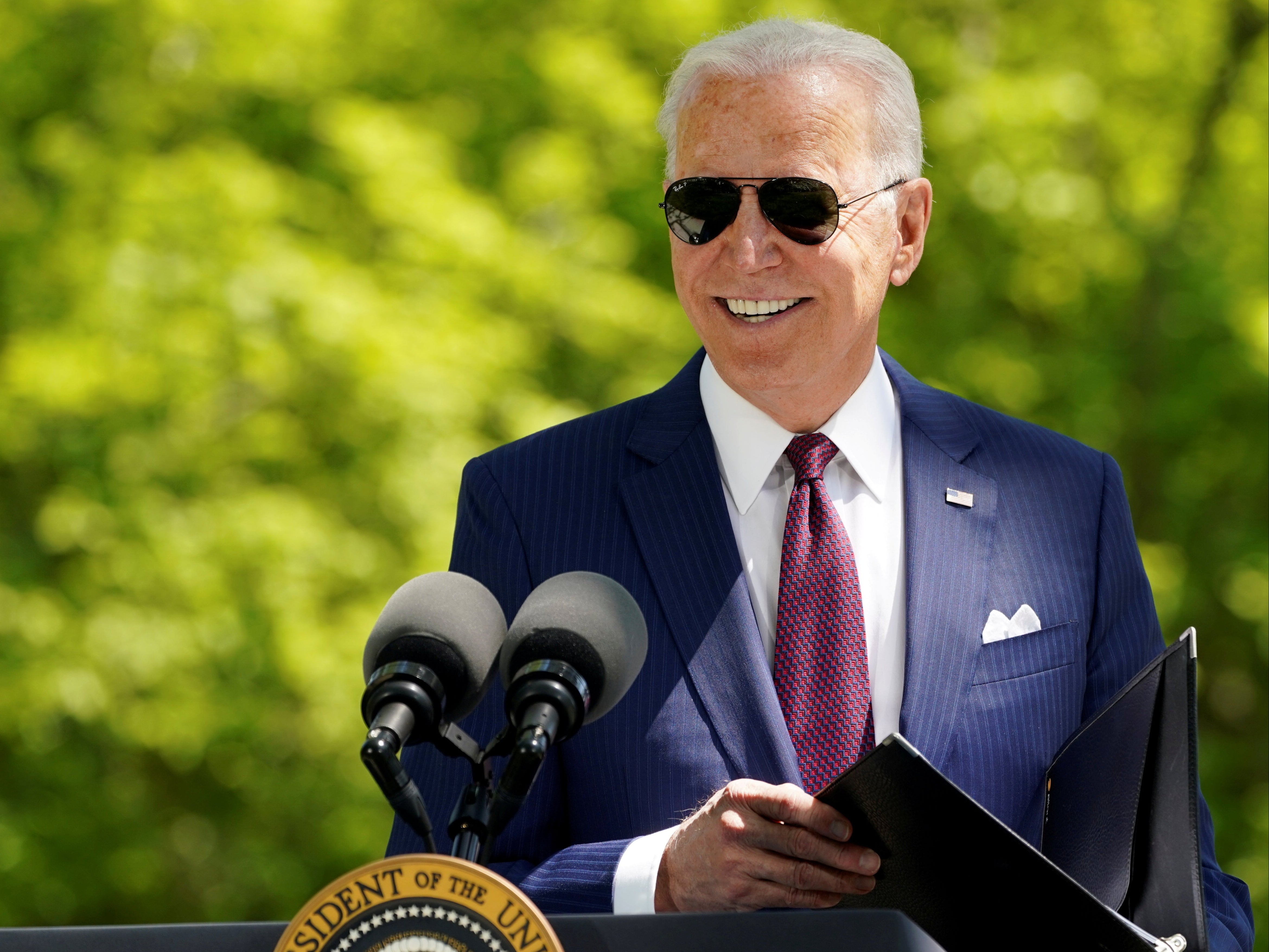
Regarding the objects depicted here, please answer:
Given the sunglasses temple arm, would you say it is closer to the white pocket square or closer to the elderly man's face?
the elderly man's face

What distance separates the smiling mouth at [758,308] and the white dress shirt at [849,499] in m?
0.15

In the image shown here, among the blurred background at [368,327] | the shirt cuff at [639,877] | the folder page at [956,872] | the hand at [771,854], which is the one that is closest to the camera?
the folder page at [956,872]

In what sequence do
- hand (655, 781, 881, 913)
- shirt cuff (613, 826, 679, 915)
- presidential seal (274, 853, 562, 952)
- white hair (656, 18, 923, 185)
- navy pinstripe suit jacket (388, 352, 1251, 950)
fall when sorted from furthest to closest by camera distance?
1. white hair (656, 18, 923, 185)
2. navy pinstripe suit jacket (388, 352, 1251, 950)
3. shirt cuff (613, 826, 679, 915)
4. hand (655, 781, 881, 913)
5. presidential seal (274, 853, 562, 952)

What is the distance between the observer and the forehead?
2.26 meters

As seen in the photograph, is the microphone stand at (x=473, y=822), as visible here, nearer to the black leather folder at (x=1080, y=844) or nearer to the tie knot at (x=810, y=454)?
the black leather folder at (x=1080, y=844)

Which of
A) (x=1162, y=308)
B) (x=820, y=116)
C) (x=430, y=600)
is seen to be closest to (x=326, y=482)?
(x=1162, y=308)

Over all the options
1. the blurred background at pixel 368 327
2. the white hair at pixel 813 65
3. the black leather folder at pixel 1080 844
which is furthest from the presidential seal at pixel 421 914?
the blurred background at pixel 368 327

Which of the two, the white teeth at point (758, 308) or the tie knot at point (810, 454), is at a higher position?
the white teeth at point (758, 308)

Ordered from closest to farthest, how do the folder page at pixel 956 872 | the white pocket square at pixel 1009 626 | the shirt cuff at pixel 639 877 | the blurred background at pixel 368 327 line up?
the folder page at pixel 956 872, the shirt cuff at pixel 639 877, the white pocket square at pixel 1009 626, the blurred background at pixel 368 327

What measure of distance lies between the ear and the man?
0.5 inches

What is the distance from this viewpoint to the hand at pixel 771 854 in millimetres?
1623

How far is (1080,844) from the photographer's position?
6.25ft

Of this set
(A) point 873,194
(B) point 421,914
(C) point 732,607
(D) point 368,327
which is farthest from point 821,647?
(D) point 368,327

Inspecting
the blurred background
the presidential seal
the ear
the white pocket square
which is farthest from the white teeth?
the blurred background
